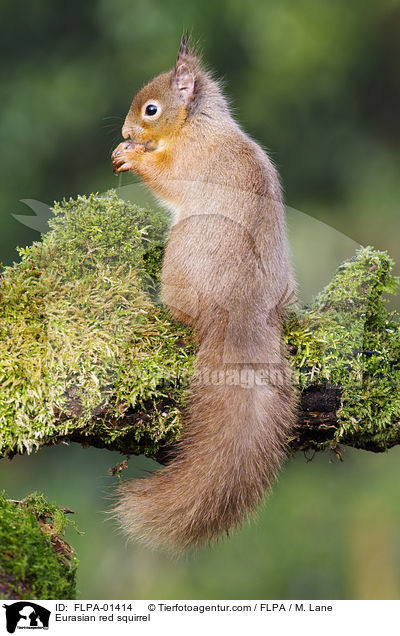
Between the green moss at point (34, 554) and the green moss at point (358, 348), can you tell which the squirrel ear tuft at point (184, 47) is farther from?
the green moss at point (34, 554)

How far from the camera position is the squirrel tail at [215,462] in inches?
82.8

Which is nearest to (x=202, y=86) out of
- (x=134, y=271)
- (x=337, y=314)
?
(x=134, y=271)

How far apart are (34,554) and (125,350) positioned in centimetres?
67

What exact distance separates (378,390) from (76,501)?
8.96ft

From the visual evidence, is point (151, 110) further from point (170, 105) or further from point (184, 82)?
point (184, 82)

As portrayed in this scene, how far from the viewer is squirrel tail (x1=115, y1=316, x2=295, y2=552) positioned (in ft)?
6.90

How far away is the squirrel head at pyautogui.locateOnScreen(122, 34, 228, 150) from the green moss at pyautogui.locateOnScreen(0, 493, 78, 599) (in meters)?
1.59

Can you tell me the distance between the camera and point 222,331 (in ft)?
7.39

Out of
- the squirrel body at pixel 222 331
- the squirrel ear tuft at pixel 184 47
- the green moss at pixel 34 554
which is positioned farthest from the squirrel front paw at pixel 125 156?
the green moss at pixel 34 554

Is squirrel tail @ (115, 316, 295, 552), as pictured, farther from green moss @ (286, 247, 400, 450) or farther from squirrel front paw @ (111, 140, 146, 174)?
squirrel front paw @ (111, 140, 146, 174)

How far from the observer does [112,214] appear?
2.54 m
